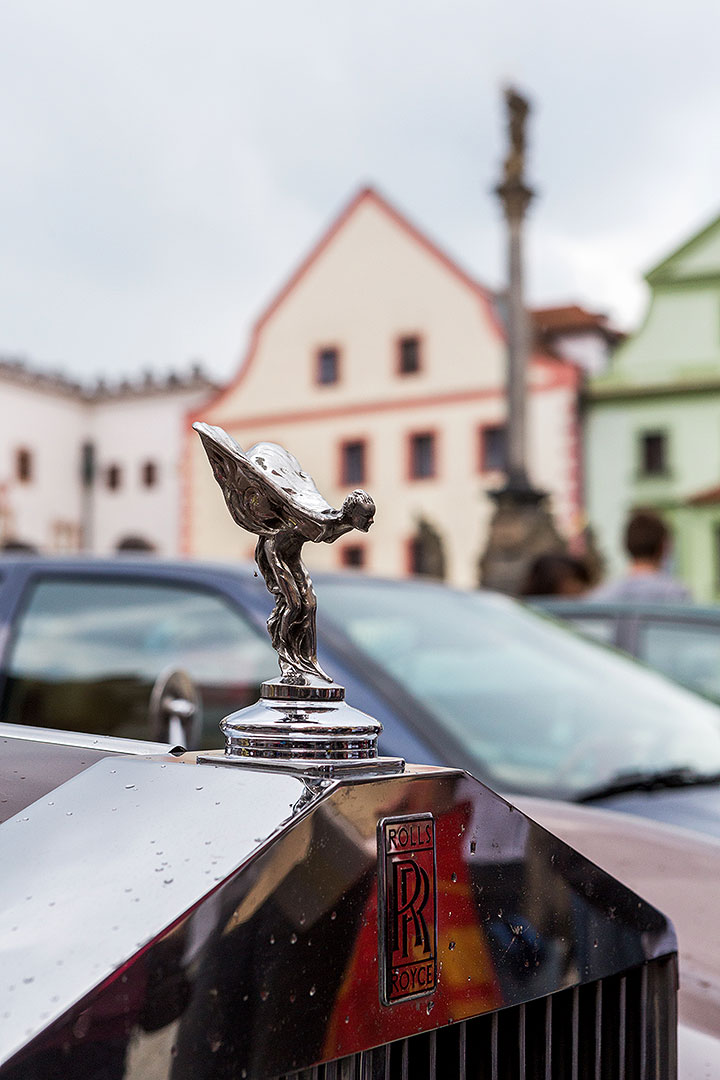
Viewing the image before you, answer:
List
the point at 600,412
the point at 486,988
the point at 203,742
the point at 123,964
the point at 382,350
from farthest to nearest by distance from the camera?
the point at 382,350
the point at 600,412
the point at 203,742
the point at 486,988
the point at 123,964

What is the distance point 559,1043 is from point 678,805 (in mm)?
1371

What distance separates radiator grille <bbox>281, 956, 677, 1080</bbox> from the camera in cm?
96

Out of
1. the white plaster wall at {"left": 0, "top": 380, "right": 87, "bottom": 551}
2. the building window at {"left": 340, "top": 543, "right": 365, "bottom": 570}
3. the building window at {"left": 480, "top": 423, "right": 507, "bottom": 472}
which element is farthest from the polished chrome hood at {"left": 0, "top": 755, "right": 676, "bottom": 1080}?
the white plaster wall at {"left": 0, "top": 380, "right": 87, "bottom": 551}

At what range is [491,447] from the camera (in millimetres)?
27000

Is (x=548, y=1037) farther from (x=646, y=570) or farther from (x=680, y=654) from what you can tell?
(x=646, y=570)

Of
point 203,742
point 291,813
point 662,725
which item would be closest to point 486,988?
point 291,813

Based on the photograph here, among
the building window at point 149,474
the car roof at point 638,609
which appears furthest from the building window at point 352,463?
the car roof at point 638,609

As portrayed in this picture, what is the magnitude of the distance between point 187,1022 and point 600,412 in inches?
1027

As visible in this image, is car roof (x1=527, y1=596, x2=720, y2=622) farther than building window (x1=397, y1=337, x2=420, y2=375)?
No

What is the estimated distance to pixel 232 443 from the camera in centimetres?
105

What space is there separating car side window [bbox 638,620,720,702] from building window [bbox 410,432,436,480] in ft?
75.8

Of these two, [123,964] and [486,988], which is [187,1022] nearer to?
[123,964]

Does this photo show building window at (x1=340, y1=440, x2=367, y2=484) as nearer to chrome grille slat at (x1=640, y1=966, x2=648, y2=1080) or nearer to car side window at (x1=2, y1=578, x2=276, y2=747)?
car side window at (x1=2, y1=578, x2=276, y2=747)

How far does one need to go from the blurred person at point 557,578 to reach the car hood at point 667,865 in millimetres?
3886
